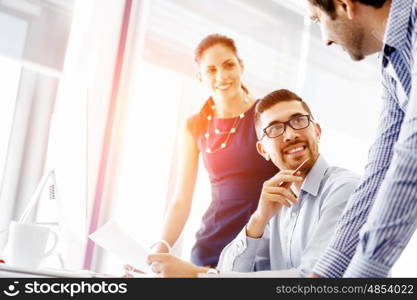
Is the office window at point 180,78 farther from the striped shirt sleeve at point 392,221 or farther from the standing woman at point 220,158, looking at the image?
the striped shirt sleeve at point 392,221

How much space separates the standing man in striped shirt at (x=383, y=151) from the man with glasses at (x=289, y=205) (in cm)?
27

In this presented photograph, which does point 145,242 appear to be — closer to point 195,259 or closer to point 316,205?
point 195,259

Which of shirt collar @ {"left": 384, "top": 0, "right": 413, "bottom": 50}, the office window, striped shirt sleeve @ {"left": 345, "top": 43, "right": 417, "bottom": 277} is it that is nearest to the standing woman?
the office window

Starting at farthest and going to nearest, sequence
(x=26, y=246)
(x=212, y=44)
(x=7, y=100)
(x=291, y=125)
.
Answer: (x=7, y=100)
(x=212, y=44)
(x=291, y=125)
(x=26, y=246)

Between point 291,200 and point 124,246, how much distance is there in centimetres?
45

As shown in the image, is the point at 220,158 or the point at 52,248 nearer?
the point at 52,248

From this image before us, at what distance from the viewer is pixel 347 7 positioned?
0.99 m

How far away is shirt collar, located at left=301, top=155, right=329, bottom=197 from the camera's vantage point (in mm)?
1398

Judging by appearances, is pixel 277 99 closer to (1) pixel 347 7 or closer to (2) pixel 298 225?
(2) pixel 298 225

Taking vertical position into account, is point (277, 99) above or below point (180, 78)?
below

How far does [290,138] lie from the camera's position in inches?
59.4

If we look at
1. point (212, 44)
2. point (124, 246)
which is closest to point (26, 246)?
point (124, 246)

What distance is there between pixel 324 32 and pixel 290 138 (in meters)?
0.44

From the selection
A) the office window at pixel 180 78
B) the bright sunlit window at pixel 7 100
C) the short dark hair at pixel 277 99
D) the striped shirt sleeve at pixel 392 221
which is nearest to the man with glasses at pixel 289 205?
the short dark hair at pixel 277 99
